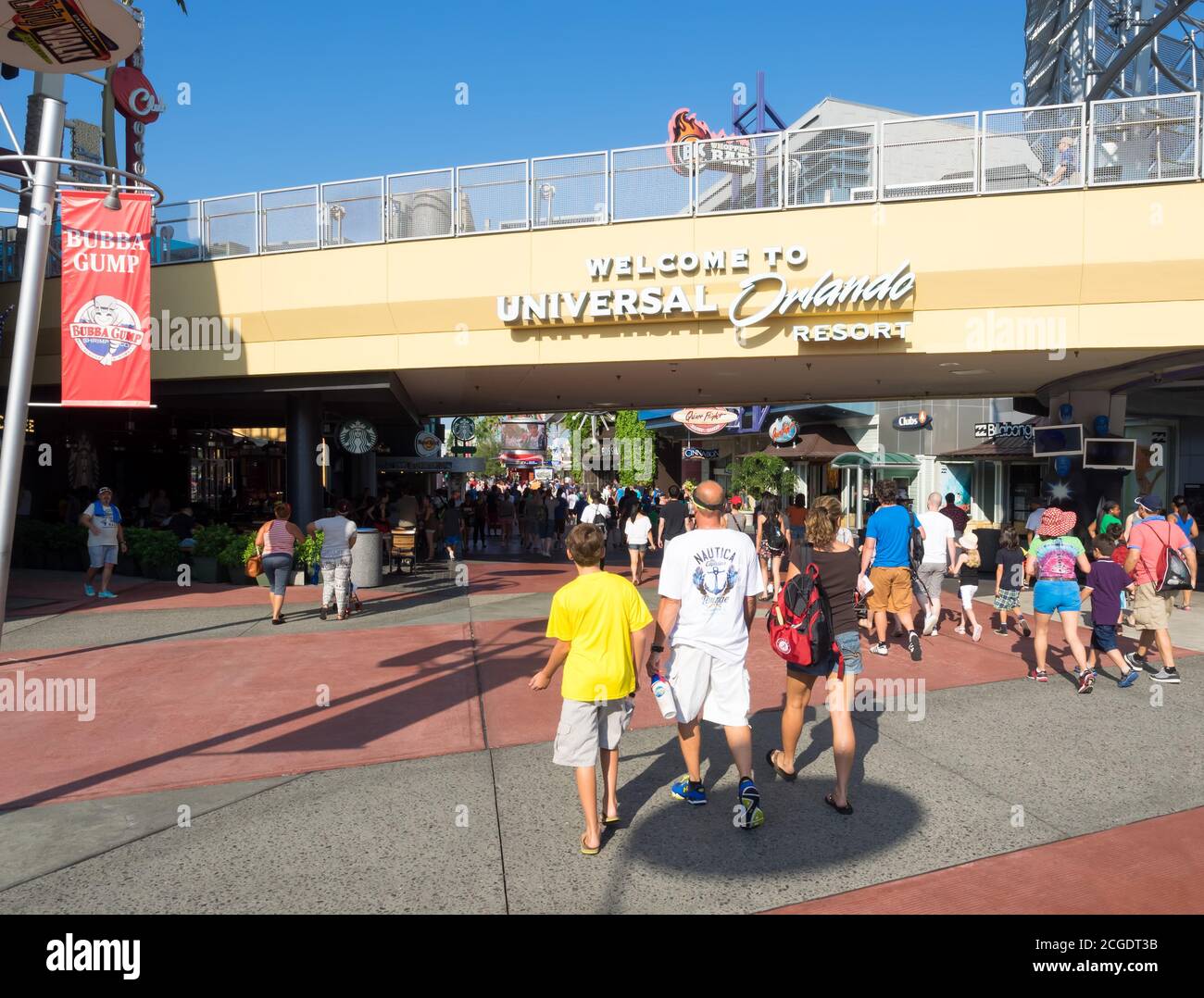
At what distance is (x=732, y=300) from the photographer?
1339 centimetres

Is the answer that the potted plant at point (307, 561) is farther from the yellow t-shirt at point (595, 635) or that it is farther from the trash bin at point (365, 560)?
the yellow t-shirt at point (595, 635)

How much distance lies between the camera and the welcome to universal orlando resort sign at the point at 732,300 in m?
12.9

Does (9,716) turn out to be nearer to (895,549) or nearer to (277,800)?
(277,800)

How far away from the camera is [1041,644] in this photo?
26.1 ft

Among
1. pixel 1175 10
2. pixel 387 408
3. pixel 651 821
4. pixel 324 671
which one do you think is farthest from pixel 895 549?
pixel 1175 10

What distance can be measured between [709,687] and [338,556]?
778 centimetres

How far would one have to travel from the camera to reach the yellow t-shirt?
4.42m

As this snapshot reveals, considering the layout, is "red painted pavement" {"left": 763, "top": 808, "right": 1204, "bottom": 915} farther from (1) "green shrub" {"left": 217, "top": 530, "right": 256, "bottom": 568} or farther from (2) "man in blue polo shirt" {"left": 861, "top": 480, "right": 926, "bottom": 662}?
(1) "green shrub" {"left": 217, "top": 530, "right": 256, "bottom": 568}

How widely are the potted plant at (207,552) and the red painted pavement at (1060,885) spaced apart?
1418 centimetres

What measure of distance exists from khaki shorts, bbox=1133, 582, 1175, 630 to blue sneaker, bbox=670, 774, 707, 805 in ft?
18.0

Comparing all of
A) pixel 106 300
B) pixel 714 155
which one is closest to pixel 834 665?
pixel 106 300

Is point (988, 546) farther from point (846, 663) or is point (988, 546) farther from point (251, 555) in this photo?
point (251, 555)

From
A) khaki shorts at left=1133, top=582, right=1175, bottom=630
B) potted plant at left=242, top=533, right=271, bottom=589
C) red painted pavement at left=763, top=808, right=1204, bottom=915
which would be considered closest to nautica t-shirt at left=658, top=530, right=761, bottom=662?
red painted pavement at left=763, top=808, right=1204, bottom=915
